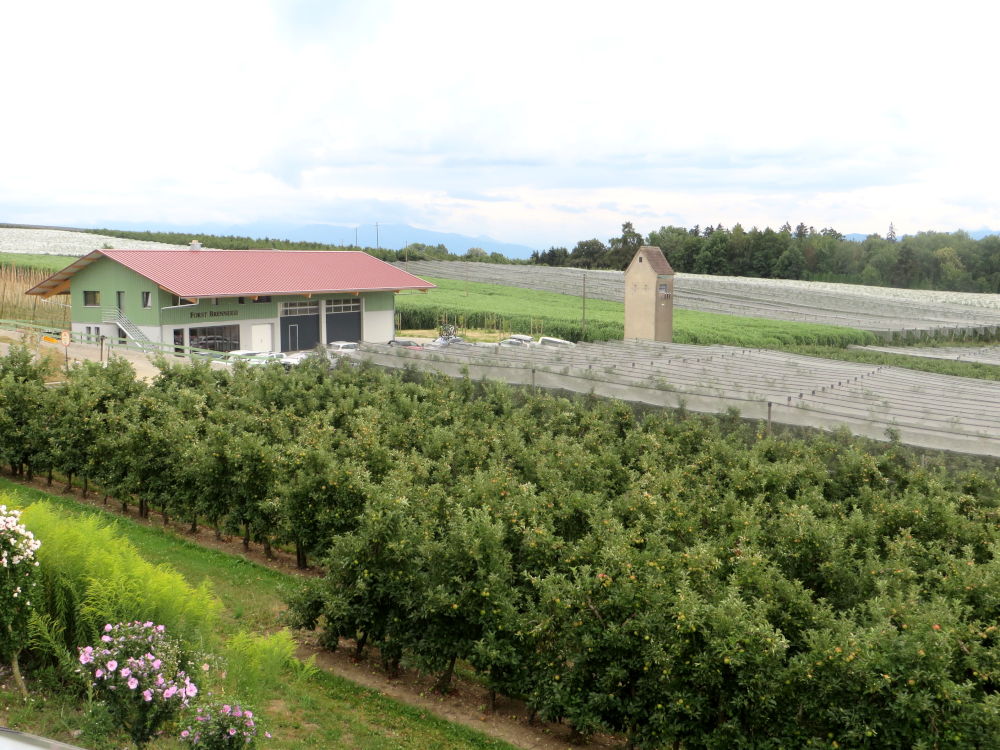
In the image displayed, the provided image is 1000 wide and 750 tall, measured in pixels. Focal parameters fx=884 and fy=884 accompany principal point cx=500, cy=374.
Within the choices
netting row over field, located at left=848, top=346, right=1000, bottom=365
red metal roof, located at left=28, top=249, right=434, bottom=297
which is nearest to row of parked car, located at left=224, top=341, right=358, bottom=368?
red metal roof, located at left=28, top=249, right=434, bottom=297

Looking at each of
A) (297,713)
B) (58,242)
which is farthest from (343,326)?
(58,242)

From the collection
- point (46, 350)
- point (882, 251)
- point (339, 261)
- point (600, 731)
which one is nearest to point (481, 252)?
point (882, 251)

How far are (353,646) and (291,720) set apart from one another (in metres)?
2.82

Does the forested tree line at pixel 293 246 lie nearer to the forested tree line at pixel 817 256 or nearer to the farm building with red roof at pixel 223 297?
the forested tree line at pixel 817 256

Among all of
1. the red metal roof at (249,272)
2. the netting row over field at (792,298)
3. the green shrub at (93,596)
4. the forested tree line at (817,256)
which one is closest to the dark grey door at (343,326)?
the red metal roof at (249,272)

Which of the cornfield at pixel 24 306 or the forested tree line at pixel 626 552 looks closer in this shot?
the forested tree line at pixel 626 552

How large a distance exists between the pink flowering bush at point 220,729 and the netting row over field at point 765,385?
50.7 feet

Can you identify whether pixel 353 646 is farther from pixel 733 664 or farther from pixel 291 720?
pixel 733 664

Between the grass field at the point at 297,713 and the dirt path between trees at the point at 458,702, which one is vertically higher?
the grass field at the point at 297,713

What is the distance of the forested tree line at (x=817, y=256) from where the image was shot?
103m

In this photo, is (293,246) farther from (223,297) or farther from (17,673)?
(17,673)

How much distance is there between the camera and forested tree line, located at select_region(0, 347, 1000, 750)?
9.03 m

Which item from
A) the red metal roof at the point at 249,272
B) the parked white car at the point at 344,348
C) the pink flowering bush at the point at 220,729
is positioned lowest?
the pink flowering bush at the point at 220,729

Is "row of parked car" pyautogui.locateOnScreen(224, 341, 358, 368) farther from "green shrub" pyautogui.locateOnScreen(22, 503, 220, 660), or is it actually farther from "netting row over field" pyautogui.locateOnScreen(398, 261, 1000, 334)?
"netting row over field" pyautogui.locateOnScreen(398, 261, 1000, 334)
